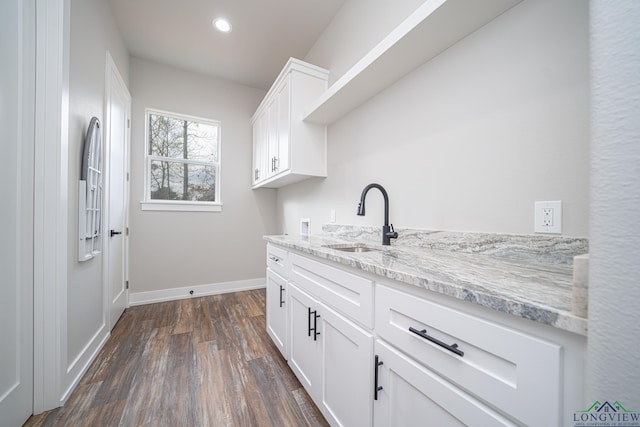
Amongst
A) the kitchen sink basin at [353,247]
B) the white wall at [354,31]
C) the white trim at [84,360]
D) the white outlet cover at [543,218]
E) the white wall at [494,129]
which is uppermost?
the white wall at [354,31]

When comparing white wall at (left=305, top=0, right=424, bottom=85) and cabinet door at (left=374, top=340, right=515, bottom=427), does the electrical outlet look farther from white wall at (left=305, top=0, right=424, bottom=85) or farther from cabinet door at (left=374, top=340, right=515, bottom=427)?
white wall at (left=305, top=0, right=424, bottom=85)

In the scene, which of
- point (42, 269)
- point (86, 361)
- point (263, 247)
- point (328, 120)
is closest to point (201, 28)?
point (328, 120)

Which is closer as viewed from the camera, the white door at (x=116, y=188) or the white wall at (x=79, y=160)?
the white wall at (x=79, y=160)

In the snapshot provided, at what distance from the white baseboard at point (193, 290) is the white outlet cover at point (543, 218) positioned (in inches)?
130

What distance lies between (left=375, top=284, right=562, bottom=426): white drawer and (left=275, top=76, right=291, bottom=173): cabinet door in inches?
71.1

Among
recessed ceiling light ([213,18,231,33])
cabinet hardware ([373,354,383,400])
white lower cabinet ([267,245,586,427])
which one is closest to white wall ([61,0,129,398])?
recessed ceiling light ([213,18,231,33])

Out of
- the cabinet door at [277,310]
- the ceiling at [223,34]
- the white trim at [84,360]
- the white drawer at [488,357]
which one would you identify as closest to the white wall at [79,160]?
the white trim at [84,360]

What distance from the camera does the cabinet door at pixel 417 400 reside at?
1.93 ft

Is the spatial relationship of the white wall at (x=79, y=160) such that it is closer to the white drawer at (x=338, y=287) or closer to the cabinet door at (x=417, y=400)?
the white drawer at (x=338, y=287)

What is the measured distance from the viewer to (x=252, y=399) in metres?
1.42

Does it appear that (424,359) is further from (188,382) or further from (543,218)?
(188,382)

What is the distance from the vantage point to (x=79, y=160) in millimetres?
1623

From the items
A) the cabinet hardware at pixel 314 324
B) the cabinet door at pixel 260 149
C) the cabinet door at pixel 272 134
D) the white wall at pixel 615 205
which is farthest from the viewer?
the cabinet door at pixel 260 149

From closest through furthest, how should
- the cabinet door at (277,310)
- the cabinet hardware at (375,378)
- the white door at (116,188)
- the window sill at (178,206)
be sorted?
the cabinet hardware at (375,378)
the cabinet door at (277,310)
the white door at (116,188)
the window sill at (178,206)
